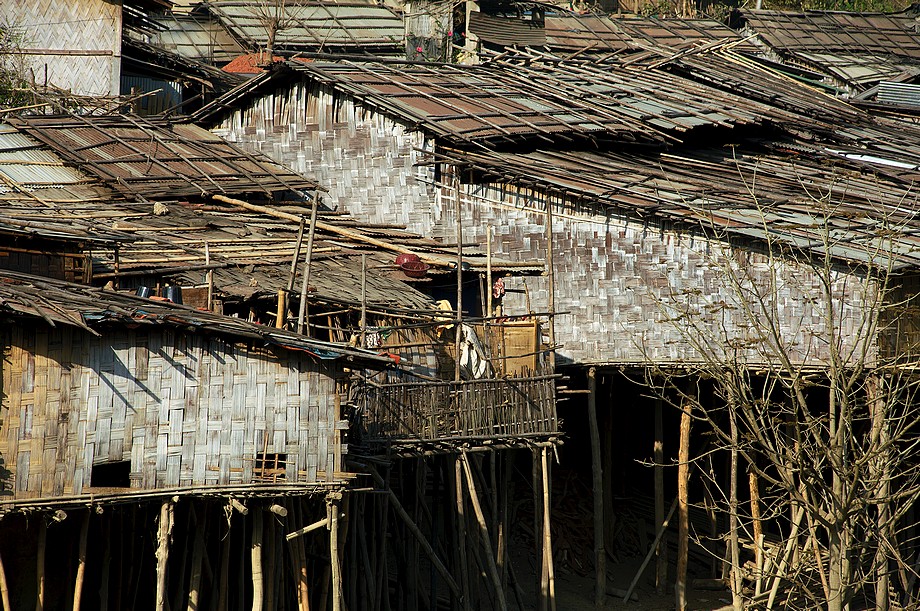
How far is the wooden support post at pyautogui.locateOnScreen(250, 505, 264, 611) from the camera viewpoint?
12445mm

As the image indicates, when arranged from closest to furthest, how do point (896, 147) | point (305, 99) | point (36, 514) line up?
point (36, 514) → point (305, 99) → point (896, 147)

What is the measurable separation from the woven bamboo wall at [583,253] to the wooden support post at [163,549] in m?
6.41

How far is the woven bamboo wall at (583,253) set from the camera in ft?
56.9

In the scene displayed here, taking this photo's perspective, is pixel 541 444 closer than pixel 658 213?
Yes

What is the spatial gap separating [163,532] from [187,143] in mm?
10781

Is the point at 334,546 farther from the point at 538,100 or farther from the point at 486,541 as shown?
the point at 538,100

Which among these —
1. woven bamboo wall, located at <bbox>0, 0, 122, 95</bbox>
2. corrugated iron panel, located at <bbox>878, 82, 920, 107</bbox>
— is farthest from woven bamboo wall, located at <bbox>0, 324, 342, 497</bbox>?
corrugated iron panel, located at <bbox>878, 82, 920, 107</bbox>

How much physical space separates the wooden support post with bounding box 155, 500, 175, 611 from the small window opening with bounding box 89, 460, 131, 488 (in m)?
0.80

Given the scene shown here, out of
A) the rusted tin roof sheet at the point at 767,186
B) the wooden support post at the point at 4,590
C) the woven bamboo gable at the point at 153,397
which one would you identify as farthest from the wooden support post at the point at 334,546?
the rusted tin roof sheet at the point at 767,186

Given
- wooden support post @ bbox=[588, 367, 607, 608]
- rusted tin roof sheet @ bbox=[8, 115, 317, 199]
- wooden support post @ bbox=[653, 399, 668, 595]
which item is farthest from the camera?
rusted tin roof sheet @ bbox=[8, 115, 317, 199]

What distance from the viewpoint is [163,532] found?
1198cm

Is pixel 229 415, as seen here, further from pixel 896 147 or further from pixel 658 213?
pixel 896 147

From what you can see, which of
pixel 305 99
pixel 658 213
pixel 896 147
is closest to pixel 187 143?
pixel 305 99

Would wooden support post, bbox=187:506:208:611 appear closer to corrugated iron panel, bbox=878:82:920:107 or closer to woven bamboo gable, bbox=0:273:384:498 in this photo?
woven bamboo gable, bbox=0:273:384:498
